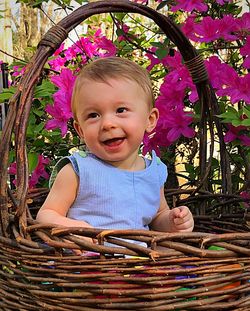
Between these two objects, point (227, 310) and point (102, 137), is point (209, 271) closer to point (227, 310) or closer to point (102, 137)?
point (227, 310)

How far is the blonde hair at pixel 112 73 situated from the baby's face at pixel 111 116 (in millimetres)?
16

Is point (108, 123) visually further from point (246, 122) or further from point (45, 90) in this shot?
point (45, 90)

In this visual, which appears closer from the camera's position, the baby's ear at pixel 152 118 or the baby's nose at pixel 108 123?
the baby's nose at pixel 108 123

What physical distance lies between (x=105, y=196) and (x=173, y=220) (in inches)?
8.1

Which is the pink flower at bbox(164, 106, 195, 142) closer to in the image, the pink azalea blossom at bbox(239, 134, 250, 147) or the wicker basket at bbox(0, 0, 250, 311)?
the pink azalea blossom at bbox(239, 134, 250, 147)

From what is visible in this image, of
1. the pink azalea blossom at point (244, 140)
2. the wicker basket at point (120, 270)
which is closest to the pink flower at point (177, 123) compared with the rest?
the pink azalea blossom at point (244, 140)

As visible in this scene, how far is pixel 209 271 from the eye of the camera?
42.7 inches

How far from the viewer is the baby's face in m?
1.56

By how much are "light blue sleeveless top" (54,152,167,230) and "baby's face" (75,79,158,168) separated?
4 cm

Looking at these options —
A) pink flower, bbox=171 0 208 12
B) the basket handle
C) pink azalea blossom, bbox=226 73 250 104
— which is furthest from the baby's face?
pink flower, bbox=171 0 208 12

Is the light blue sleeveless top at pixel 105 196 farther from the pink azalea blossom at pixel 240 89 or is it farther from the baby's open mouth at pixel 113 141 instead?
the pink azalea blossom at pixel 240 89

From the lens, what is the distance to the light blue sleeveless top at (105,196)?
1.59 meters

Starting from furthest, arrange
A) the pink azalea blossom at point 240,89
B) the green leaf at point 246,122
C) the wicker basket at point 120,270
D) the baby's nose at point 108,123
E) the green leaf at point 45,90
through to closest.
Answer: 1. the green leaf at point 45,90
2. the pink azalea blossom at point 240,89
3. the green leaf at point 246,122
4. the baby's nose at point 108,123
5. the wicker basket at point 120,270

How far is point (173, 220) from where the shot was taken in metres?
1.63
